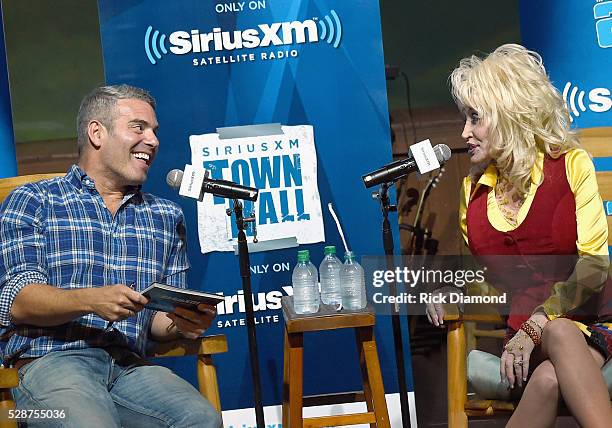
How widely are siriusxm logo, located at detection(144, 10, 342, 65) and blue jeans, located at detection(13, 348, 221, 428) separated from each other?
4.96 feet

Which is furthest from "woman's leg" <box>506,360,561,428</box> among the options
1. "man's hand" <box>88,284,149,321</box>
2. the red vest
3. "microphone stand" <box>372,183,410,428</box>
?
"man's hand" <box>88,284,149,321</box>

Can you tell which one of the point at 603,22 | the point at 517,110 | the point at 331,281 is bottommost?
the point at 331,281

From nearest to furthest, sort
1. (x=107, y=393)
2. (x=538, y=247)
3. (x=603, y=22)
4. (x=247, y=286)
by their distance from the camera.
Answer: (x=107, y=393) < (x=538, y=247) < (x=247, y=286) < (x=603, y=22)

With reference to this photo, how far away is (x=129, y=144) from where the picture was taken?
283 centimetres

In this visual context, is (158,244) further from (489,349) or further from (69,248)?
(489,349)

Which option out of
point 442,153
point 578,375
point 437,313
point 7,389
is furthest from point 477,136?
point 7,389

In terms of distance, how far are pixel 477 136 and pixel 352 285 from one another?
667 mm

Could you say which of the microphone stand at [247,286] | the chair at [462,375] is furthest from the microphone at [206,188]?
the chair at [462,375]

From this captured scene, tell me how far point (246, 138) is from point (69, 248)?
1.18 metres

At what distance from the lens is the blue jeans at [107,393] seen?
7.90 ft

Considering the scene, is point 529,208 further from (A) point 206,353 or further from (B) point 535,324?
(A) point 206,353

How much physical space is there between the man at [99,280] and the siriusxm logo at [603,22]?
1.90 metres

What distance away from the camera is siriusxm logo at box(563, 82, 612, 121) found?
12.0 feet

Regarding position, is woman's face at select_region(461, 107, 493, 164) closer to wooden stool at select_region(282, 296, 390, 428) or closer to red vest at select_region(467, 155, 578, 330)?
red vest at select_region(467, 155, 578, 330)
